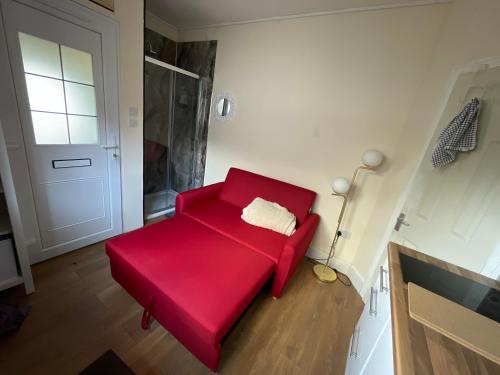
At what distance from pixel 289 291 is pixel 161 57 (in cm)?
329

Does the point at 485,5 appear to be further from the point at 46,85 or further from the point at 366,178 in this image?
the point at 46,85

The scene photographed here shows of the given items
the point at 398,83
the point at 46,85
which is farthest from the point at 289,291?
the point at 46,85

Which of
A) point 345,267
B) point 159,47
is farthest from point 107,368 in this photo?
point 159,47

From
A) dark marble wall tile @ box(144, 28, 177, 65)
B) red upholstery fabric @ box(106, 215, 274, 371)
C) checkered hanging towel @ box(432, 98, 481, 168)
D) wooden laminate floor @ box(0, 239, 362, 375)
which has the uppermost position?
dark marble wall tile @ box(144, 28, 177, 65)

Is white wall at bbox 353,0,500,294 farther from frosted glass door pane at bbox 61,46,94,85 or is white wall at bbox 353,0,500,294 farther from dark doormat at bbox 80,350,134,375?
frosted glass door pane at bbox 61,46,94,85

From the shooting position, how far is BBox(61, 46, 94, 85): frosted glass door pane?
1537 millimetres

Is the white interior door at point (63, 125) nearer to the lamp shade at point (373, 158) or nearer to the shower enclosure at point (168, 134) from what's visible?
the shower enclosure at point (168, 134)

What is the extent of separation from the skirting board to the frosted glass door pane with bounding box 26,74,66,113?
2718mm

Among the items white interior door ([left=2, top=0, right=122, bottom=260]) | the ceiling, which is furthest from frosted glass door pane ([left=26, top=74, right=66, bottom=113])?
the ceiling

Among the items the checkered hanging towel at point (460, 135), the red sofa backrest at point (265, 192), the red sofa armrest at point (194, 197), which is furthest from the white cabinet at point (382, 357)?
the red sofa armrest at point (194, 197)

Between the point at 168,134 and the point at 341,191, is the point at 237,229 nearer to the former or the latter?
the point at 341,191

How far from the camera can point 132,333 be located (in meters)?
1.36

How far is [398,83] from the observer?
174 centimetres

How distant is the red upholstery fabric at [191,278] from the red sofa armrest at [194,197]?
34cm
